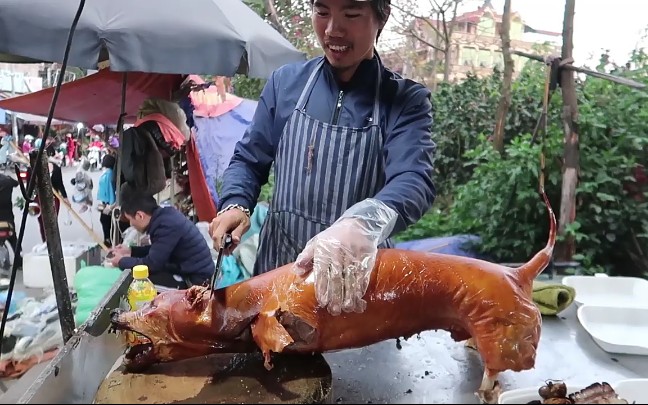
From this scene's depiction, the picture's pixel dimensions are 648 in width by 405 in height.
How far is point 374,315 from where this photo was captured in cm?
162

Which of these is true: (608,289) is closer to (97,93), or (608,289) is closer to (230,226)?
(230,226)

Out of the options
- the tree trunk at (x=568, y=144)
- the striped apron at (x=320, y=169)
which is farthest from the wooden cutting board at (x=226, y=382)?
the tree trunk at (x=568, y=144)

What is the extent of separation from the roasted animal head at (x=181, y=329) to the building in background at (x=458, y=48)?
23.8 feet

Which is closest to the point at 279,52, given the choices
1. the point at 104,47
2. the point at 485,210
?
the point at 104,47

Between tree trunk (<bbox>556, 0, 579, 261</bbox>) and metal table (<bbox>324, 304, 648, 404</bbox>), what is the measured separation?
283 centimetres

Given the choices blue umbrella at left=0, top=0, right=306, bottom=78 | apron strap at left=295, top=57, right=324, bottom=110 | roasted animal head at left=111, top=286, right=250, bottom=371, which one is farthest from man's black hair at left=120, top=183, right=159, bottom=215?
roasted animal head at left=111, top=286, right=250, bottom=371

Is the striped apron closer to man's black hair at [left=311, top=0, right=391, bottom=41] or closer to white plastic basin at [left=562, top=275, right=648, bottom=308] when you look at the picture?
man's black hair at [left=311, top=0, right=391, bottom=41]

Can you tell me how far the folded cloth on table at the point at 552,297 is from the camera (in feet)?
7.89

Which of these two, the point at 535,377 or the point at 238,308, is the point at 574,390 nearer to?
the point at 535,377

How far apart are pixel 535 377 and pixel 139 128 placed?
12.7 ft

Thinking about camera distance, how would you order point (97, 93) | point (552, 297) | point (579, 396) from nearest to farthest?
point (579, 396) < point (552, 297) < point (97, 93)

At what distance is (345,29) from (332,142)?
1.37ft

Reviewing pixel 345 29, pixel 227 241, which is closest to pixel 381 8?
pixel 345 29

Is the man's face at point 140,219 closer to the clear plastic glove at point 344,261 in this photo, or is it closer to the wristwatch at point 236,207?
the wristwatch at point 236,207
